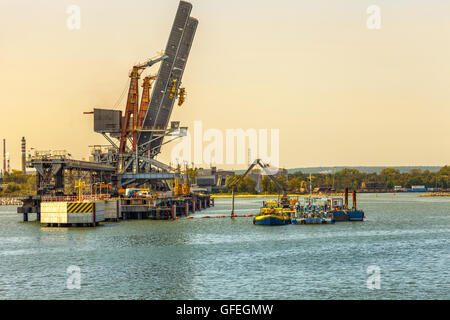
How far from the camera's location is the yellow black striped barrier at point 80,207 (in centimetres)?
6034

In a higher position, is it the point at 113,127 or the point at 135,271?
the point at 113,127

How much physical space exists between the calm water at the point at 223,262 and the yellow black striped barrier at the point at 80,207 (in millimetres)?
2511

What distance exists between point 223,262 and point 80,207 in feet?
86.8

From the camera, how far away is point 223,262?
38562mm

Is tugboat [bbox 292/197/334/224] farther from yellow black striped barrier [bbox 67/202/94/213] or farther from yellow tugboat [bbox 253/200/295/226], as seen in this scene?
yellow black striped barrier [bbox 67/202/94/213]

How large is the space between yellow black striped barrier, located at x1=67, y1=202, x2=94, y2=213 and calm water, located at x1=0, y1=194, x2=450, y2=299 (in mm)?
2511

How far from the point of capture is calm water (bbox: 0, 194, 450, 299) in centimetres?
2959

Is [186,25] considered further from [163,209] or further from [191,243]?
[191,243]

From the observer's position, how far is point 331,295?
28688 mm

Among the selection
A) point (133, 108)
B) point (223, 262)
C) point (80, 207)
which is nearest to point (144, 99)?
point (133, 108)

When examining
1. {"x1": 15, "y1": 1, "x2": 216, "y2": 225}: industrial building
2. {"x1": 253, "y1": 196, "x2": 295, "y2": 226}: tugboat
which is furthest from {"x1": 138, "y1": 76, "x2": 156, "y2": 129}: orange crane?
{"x1": 253, "y1": 196, "x2": 295, "y2": 226}: tugboat
